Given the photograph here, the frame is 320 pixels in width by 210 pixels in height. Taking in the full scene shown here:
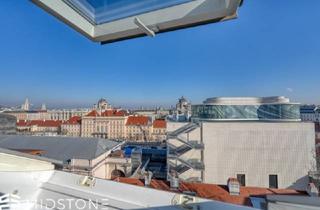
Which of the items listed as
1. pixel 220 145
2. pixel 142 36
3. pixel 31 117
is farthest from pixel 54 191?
pixel 31 117

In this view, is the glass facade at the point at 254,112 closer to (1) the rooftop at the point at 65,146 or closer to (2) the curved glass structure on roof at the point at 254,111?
(2) the curved glass structure on roof at the point at 254,111

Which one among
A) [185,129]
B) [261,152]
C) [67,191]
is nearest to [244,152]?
[261,152]

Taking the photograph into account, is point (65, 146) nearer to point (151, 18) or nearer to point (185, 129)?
point (185, 129)

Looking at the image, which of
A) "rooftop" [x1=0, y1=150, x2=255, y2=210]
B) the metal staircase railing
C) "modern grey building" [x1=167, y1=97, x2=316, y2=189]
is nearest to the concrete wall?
"modern grey building" [x1=167, y1=97, x2=316, y2=189]

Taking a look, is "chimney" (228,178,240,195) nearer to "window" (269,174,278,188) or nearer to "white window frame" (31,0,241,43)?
"white window frame" (31,0,241,43)

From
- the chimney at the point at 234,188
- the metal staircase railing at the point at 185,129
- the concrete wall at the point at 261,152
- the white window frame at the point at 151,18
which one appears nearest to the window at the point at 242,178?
the concrete wall at the point at 261,152

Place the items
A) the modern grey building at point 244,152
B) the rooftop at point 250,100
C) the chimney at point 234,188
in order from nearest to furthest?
the chimney at point 234,188 → the modern grey building at point 244,152 → the rooftop at point 250,100

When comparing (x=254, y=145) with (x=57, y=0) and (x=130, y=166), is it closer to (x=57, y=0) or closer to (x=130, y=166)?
(x=130, y=166)
